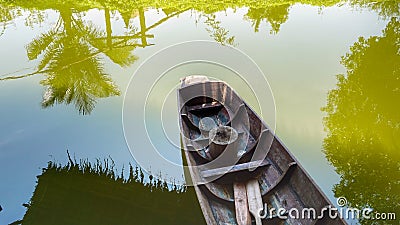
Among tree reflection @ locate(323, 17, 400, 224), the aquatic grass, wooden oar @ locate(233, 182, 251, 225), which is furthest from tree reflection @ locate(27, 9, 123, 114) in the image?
tree reflection @ locate(323, 17, 400, 224)

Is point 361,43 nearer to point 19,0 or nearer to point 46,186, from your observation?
point 46,186

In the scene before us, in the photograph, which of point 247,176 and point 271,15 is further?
point 271,15

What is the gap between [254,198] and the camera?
10.2ft

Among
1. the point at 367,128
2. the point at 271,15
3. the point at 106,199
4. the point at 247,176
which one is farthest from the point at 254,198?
the point at 271,15

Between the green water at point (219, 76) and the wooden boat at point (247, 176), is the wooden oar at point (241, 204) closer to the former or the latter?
the wooden boat at point (247, 176)

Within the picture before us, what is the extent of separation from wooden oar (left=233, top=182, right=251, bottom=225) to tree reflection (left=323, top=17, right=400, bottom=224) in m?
0.96

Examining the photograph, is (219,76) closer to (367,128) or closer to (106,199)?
(367,128)

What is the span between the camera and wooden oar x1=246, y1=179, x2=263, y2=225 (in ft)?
9.53

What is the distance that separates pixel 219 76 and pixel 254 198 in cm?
320

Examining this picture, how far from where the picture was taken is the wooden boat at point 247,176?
2.84m

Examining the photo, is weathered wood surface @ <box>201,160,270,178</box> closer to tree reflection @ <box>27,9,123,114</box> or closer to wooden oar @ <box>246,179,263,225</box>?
wooden oar @ <box>246,179,263,225</box>

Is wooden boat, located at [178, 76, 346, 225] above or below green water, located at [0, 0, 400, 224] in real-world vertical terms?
below

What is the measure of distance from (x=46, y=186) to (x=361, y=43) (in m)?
5.96

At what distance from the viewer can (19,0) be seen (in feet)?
35.0
